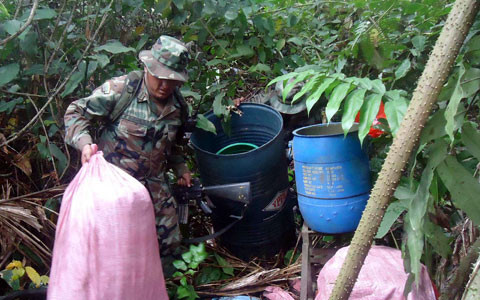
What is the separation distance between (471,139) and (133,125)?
183 cm

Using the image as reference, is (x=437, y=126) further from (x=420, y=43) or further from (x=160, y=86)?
(x=160, y=86)

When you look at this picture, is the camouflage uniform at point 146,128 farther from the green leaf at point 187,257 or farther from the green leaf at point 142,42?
the green leaf at point 142,42

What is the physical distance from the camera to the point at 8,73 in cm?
237

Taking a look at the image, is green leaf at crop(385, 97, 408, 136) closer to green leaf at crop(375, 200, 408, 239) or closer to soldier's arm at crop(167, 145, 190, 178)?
green leaf at crop(375, 200, 408, 239)

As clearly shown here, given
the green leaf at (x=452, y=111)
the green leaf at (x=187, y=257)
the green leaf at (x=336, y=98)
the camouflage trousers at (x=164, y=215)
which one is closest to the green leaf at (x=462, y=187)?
the green leaf at (x=452, y=111)

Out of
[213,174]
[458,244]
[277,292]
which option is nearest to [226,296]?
[277,292]

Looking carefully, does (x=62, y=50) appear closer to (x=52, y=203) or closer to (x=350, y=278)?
(x=52, y=203)

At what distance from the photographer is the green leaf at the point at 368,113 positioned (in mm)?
1447

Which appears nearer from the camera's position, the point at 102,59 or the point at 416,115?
the point at 416,115

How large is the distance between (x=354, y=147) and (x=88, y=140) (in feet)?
4.52

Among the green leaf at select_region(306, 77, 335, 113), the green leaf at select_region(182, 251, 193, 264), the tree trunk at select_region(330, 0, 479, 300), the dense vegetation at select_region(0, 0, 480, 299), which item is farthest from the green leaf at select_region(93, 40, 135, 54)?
the tree trunk at select_region(330, 0, 479, 300)

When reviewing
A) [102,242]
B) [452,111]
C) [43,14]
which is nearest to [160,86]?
[43,14]

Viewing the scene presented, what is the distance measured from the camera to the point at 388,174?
0.90 m

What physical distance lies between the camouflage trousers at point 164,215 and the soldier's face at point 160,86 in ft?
1.73
